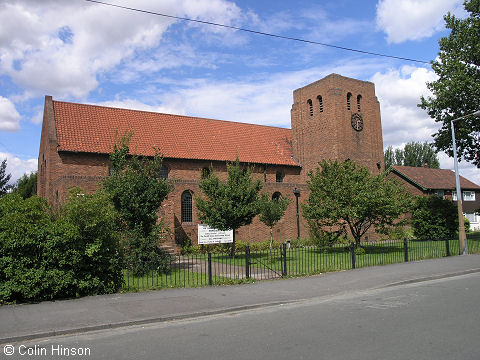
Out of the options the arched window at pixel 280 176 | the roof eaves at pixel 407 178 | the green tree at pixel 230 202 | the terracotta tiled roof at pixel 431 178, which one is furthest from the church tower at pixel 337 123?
the green tree at pixel 230 202

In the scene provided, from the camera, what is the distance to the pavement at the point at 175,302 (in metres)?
7.67

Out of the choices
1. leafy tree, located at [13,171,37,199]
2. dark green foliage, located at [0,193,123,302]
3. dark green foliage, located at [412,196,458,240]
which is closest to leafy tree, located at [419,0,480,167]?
dark green foliage, located at [412,196,458,240]

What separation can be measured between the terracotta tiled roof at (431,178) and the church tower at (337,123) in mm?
12475

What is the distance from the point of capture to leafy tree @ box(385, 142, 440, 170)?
229 feet

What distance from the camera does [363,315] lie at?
8070 millimetres

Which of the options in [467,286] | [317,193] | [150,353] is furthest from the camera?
[317,193]

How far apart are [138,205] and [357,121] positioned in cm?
2303

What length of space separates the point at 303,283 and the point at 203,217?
8.54m

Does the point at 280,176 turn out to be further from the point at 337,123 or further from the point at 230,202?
the point at 230,202

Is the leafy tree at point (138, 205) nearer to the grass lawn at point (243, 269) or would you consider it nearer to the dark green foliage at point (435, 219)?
the grass lawn at point (243, 269)

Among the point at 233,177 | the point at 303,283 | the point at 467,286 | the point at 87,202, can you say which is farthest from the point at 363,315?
the point at 233,177

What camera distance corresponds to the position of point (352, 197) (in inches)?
795

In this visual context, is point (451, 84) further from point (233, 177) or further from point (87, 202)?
point (87, 202)

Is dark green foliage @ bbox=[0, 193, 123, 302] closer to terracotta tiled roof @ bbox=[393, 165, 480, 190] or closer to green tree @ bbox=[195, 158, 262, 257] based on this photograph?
green tree @ bbox=[195, 158, 262, 257]
